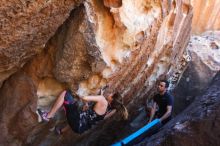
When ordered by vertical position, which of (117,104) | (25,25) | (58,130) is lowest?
(58,130)

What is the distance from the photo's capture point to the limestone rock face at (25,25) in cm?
372

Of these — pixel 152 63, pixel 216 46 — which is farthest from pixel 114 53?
pixel 216 46

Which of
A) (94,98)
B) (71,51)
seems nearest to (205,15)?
(94,98)

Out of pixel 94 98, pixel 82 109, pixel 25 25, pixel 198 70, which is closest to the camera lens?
pixel 25 25

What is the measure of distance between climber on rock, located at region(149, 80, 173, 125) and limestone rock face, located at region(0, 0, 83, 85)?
266cm

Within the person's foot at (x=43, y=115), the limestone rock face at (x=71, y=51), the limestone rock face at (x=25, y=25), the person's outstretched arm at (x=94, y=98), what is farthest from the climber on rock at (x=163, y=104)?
the limestone rock face at (x=25, y=25)

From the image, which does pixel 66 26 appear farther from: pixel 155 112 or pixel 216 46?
pixel 216 46

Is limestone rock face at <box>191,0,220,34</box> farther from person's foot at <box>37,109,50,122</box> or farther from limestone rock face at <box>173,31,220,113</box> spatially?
person's foot at <box>37,109,50,122</box>

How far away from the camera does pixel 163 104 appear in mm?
6562

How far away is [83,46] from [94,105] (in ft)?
4.14

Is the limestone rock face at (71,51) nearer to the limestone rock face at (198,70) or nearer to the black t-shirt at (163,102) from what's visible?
the black t-shirt at (163,102)

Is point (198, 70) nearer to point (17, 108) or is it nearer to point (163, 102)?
point (163, 102)

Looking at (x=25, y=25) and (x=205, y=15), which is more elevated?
(x=25, y=25)

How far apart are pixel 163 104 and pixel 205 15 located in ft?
13.6
